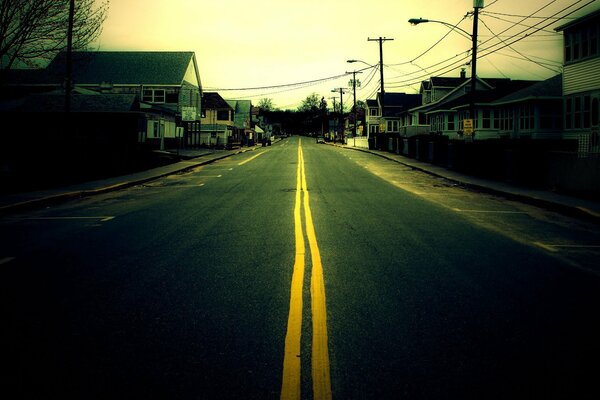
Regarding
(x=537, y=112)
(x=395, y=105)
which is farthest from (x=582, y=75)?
(x=395, y=105)

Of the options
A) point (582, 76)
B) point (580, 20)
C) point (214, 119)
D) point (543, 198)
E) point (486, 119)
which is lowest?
point (543, 198)

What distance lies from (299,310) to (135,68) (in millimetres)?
56184

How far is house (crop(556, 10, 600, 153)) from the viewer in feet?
78.8

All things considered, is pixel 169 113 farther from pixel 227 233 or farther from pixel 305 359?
pixel 305 359

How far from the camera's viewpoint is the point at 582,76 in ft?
83.1

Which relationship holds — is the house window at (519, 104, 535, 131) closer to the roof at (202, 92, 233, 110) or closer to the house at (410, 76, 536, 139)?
the house at (410, 76, 536, 139)

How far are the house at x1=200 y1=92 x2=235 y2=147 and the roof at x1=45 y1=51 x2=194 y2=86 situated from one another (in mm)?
14315

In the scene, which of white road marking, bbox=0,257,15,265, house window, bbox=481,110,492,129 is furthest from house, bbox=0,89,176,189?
house window, bbox=481,110,492,129

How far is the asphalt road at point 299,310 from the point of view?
358 cm

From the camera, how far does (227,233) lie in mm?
9219

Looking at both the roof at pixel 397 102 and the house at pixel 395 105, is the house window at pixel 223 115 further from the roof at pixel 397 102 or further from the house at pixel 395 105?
the roof at pixel 397 102

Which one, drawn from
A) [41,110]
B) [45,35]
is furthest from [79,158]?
[41,110]

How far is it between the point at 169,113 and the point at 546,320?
44.6 meters

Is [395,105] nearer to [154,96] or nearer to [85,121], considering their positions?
[154,96]
